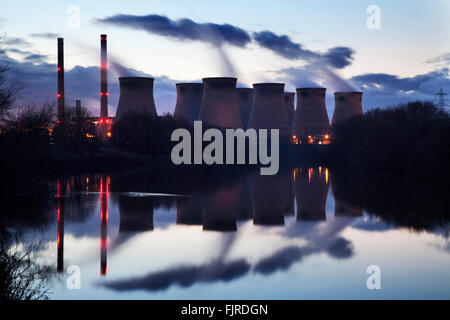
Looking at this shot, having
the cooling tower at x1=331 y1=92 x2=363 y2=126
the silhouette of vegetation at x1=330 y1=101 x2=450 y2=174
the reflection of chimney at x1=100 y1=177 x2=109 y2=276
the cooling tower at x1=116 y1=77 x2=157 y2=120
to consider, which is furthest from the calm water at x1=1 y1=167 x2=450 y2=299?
the cooling tower at x1=331 y1=92 x2=363 y2=126

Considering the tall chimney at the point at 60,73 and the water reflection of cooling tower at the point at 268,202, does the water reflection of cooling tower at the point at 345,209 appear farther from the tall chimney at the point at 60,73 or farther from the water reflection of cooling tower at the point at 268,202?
the tall chimney at the point at 60,73

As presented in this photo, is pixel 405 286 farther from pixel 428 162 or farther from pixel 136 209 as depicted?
pixel 428 162

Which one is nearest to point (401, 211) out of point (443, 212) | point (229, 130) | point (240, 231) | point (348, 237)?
point (443, 212)

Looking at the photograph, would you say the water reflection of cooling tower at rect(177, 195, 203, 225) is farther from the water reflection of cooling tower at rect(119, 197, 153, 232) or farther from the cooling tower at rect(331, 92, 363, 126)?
the cooling tower at rect(331, 92, 363, 126)

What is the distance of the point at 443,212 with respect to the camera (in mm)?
8688

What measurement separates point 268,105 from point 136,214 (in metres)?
24.6

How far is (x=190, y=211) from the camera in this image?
8.88 m

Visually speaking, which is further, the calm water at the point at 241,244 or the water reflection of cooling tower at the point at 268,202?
the water reflection of cooling tower at the point at 268,202

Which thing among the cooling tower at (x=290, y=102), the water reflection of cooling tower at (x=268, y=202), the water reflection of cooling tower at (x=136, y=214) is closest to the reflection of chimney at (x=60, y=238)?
the water reflection of cooling tower at (x=136, y=214)

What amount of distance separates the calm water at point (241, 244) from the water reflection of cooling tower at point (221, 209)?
2cm

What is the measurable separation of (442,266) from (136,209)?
498 centimetres

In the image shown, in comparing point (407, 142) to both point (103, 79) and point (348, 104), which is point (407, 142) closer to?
point (348, 104)

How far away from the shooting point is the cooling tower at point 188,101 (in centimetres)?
3391

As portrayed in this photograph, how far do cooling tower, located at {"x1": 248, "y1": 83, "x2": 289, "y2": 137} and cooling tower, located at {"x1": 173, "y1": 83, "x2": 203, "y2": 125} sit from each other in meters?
3.64
